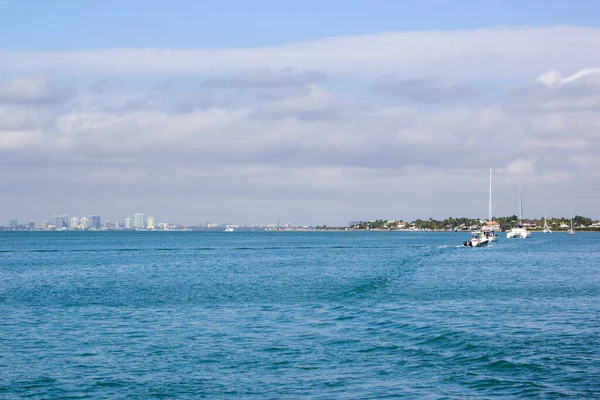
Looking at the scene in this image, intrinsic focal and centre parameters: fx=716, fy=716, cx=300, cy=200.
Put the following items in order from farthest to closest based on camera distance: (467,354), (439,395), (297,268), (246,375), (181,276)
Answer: (297,268) < (181,276) < (467,354) < (246,375) < (439,395)

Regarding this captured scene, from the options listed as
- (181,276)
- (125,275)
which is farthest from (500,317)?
(125,275)

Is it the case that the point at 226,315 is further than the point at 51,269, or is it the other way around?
the point at 51,269

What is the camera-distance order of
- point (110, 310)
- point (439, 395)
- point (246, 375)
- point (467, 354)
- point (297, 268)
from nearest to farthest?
1. point (439, 395)
2. point (246, 375)
3. point (467, 354)
4. point (110, 310)
5. point (297, 268)

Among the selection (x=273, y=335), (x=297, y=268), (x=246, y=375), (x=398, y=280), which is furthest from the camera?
(x=297, y=268)

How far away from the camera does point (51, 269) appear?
94688 mm

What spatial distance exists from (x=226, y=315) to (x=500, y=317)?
692 inches

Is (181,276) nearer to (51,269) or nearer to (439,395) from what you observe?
(51,269)

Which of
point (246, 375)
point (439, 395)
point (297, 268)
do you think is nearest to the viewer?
point (439, 395)

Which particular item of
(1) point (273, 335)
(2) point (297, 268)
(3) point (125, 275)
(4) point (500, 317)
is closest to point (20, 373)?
(1) point (273, 335)

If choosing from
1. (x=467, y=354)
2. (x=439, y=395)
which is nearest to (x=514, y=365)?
(x=467, y=354)

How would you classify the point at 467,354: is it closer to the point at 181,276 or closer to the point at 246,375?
the point at 246,375

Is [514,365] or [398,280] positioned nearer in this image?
[514,365]

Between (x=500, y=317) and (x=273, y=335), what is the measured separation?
49.6 feet

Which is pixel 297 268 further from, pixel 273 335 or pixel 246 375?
pixel 246 375
